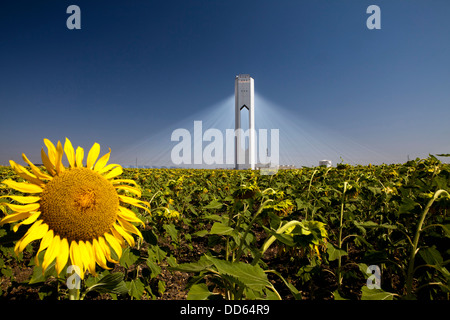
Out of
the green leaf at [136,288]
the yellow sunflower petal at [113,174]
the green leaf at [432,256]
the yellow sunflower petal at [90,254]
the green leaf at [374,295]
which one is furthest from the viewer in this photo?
the green leaf at [136,288]

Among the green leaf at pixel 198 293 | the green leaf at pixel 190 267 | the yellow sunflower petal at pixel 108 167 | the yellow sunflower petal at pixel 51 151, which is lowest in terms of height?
the green leaf at pixel 198 293

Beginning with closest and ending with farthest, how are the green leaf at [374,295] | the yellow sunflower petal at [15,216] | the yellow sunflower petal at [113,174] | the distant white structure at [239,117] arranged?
the yellow sunflower petal at [15,216]
the yellow sunflower petal at [113,174]
the green leaf at [374,295]
the distant white structure at [239,117]

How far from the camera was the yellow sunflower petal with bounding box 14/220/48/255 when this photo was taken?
1.00m

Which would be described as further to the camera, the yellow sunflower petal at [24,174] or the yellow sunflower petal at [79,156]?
the yellow sunflower petal at [79,156]

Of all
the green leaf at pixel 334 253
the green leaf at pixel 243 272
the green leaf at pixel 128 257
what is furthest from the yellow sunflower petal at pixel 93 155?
the green leaf at pixel 334 253

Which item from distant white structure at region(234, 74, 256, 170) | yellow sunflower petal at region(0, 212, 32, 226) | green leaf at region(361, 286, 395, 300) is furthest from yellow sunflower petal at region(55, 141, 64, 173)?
distant white structure at region(234, 74, 256, 170)

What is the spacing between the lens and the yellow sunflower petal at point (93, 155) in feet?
4.27

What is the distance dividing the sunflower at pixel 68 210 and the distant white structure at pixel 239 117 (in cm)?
6014

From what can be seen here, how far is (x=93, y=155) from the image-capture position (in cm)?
132

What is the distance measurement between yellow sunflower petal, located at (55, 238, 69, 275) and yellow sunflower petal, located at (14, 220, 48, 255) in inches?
4.2

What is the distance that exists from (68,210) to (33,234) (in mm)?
177

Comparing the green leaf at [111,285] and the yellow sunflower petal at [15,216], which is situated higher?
the yellow sunflower petal at [15,216]

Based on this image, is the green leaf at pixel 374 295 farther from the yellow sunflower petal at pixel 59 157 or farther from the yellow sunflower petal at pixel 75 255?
the yellow sunflower petal at pixel 59 157
